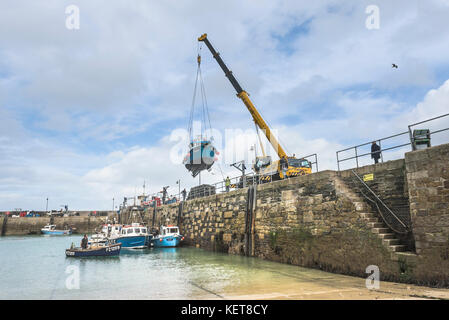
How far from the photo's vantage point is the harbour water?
9.20m

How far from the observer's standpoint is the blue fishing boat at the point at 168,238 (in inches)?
1098

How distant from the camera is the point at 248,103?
2366cm

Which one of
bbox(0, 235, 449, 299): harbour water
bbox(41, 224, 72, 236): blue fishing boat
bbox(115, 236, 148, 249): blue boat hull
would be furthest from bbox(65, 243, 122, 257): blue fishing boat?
bbox(41, 224, 72, 236): blue fishing boat

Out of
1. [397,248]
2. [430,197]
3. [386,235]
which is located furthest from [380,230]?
[430,197]

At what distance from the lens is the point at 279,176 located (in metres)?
21.4

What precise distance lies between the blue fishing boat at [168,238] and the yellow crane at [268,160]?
10.4 meters

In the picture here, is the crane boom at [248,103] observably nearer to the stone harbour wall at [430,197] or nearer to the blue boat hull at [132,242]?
the stone harbour wall at [430,197]

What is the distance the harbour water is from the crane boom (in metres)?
8.41

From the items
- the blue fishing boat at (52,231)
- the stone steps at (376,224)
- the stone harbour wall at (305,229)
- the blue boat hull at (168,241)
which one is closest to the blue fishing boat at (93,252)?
the blue boat hull at (168,241)

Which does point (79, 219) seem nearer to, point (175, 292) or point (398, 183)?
point (175, 292)

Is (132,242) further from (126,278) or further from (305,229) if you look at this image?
(305,229)

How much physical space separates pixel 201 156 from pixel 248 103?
934 cm

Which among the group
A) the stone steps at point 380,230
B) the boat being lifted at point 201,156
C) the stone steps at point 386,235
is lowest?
the stone steps at point 386,235
